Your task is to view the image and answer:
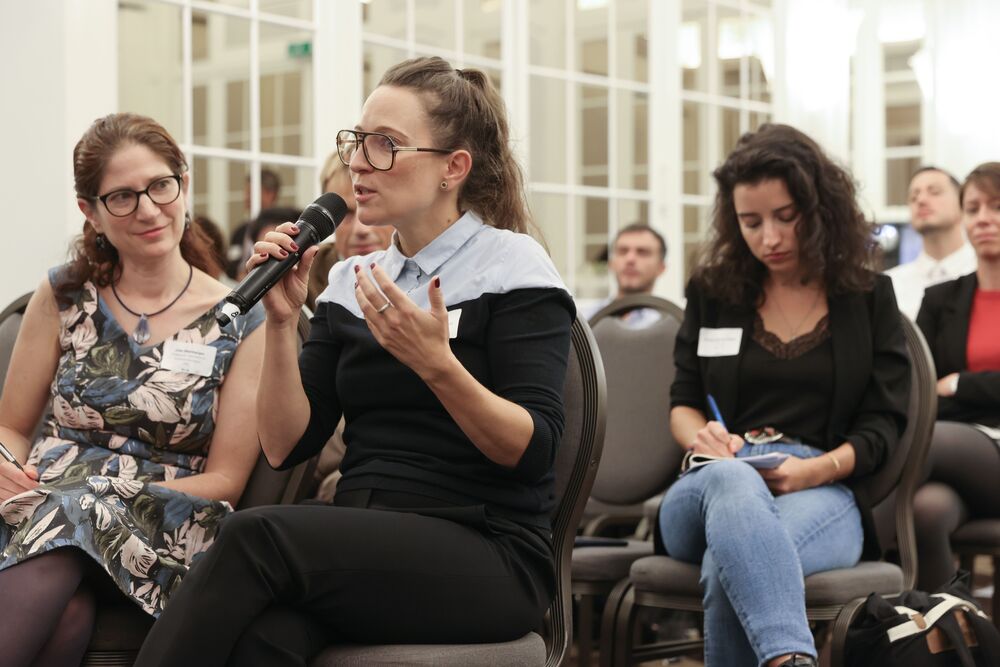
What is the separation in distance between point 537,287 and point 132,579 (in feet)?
2.48

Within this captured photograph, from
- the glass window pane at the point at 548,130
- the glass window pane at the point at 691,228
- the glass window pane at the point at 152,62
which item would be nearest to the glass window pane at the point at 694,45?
the glass window pane at the point at 691,228

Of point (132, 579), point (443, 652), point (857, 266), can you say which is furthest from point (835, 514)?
point (132, 579)

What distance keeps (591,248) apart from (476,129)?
471cm

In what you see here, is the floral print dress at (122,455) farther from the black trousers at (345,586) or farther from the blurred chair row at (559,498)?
the black trousers at (345,586)

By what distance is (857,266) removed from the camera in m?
2.59

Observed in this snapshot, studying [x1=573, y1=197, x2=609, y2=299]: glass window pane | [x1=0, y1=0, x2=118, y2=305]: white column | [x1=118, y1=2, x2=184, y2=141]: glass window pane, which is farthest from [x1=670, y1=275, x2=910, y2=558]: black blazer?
[x1=573, y1=197, x2=609, y2=299]: glass window pane

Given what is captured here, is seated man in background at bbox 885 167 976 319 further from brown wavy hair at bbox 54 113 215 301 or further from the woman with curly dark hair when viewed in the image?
brown wavy hair at bbox 54 113 215 301

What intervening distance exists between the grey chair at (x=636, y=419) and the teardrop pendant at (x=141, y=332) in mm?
1202

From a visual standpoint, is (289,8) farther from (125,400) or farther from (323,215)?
(323,215)

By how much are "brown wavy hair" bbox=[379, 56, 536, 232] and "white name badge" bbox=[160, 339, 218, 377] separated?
0.54 meters

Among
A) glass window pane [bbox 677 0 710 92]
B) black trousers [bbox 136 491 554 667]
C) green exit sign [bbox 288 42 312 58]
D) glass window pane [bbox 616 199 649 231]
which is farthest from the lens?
glass window pane [bbox 677 0 710 92]

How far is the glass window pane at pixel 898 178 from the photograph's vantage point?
359 inches

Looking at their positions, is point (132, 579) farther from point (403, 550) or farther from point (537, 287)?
point (537, 287)

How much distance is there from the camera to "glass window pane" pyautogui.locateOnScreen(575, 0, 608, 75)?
664 cm
